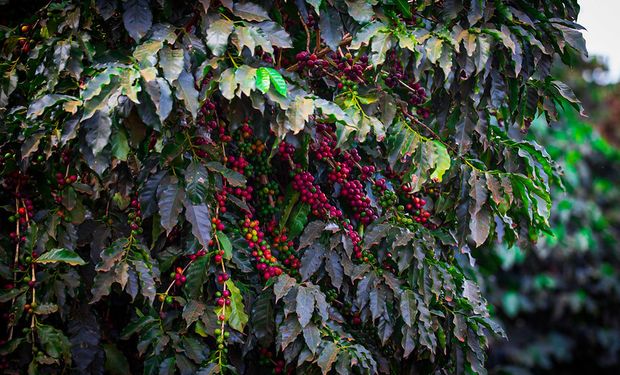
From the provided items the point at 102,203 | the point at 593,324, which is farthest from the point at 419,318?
the point at 593,324

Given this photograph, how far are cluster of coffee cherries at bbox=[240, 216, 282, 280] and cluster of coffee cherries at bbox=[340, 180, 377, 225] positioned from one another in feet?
1.16

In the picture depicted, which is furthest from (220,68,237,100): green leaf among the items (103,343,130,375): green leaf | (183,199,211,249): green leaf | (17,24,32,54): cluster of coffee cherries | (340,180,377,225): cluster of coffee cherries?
(103,343,130,375): green leaf

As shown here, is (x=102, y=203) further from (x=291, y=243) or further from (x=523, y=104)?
(x=523, y=104)

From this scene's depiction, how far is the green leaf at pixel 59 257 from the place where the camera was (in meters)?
2.02

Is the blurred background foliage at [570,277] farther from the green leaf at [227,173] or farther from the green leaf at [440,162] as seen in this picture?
the green leaf at [227,173]

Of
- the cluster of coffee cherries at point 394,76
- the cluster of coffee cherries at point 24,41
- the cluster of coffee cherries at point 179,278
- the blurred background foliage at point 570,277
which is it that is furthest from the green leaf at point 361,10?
the blurred background foliage at point 570,277

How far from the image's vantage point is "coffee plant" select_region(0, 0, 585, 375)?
1.98m

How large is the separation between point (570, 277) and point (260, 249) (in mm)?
3873

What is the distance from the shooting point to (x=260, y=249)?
2283 millimetres

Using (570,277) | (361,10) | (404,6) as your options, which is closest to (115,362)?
(361,10)

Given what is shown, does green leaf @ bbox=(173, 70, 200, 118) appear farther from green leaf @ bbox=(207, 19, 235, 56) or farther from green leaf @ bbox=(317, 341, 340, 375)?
green leaf @ bbox=(317, 341, 340, 375)

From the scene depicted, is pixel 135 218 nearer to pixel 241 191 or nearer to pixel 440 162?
pixel 241 191

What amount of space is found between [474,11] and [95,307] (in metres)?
1.58

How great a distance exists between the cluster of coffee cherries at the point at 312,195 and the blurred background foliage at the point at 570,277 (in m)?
2.80
